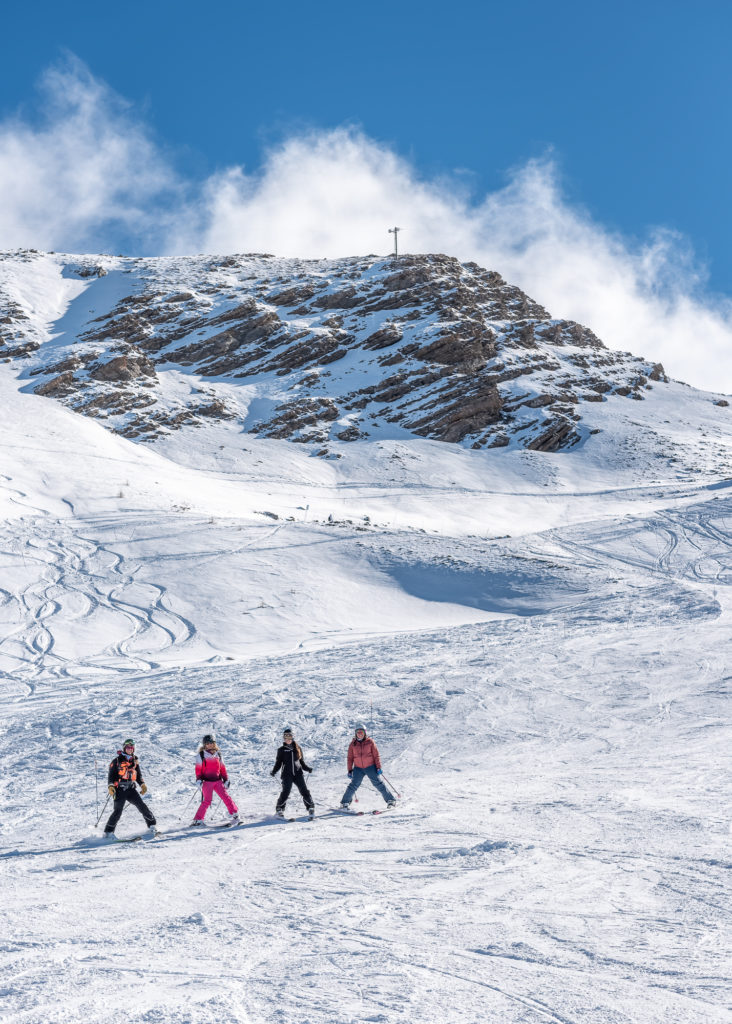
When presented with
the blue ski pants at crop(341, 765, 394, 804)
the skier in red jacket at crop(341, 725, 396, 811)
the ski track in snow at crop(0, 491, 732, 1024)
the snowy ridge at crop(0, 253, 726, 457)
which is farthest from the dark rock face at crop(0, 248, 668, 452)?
the blue ski pants at crop(341, 765, 394, 804)

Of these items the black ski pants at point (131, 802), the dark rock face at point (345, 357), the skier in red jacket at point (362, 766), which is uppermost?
the dark rock face at point (345, 357)

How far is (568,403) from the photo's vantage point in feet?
185

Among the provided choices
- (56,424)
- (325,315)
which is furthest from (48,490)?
(325,315)

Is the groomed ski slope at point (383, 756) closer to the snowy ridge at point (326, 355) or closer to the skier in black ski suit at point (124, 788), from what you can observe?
the skier in black ski suit at point (124, 788)

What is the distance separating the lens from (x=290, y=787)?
948 centimetres

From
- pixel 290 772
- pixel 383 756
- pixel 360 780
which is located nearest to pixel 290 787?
pixel 290 772

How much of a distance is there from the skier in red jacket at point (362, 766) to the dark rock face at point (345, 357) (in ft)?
133

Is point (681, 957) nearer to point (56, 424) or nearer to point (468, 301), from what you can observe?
point (56, 424)

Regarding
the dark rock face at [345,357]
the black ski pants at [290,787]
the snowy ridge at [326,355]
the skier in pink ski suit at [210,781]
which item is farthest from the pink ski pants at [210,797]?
the dark rock face at [345,357]

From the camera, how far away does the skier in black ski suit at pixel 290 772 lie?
9430 mm

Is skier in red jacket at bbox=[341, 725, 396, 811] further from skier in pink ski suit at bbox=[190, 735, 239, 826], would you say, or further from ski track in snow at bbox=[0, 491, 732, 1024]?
skier in pink ski suit at bbox=[190, 735, 239, 826]

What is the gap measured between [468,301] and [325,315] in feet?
41.8

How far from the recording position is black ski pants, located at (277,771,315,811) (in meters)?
9.41

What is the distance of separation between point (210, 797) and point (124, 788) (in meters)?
1.03
